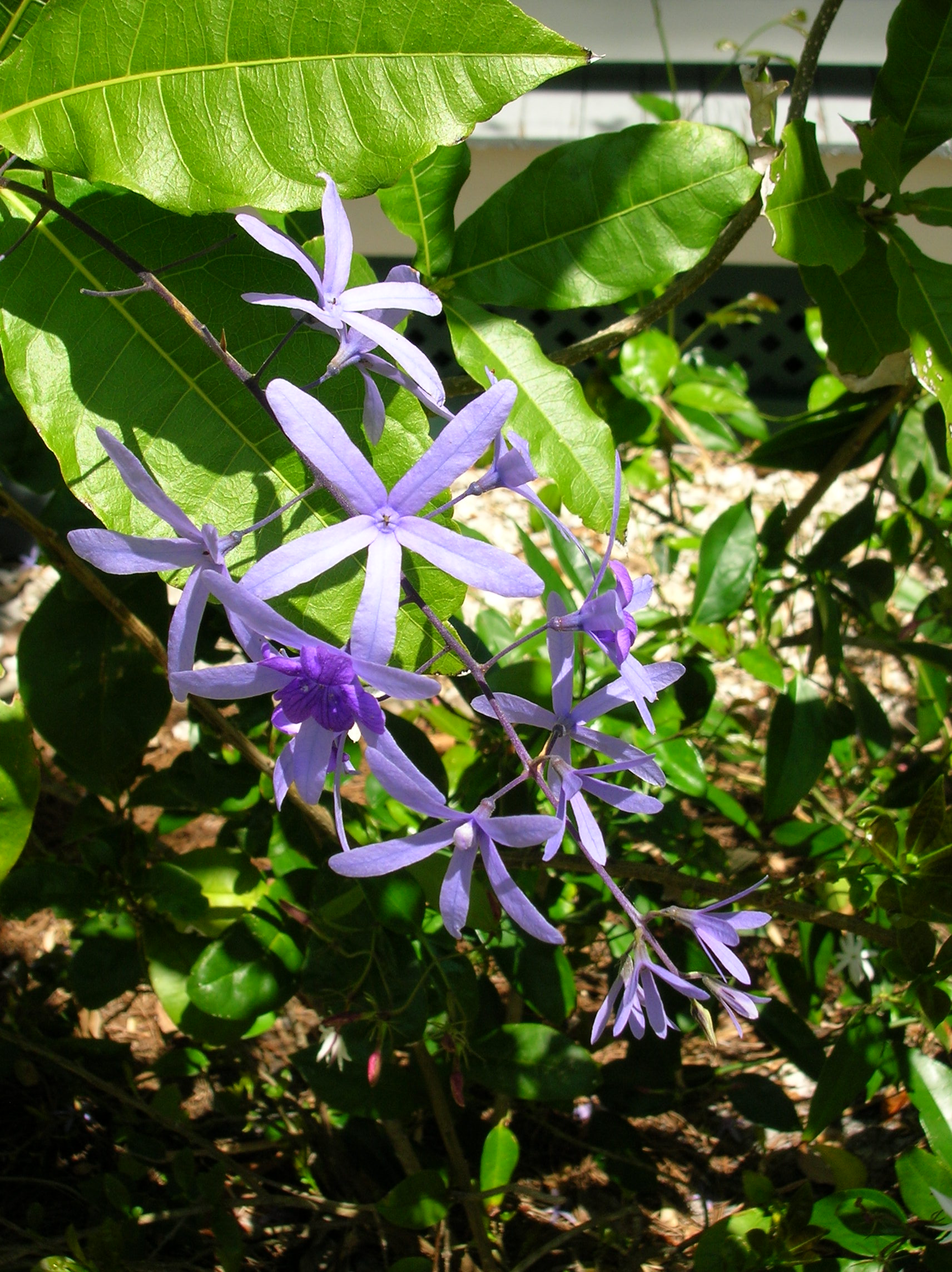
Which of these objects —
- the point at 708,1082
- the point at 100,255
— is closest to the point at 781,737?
the point at 708,1082

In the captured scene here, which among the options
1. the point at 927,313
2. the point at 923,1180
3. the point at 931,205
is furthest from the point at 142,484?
the point at 923,1180

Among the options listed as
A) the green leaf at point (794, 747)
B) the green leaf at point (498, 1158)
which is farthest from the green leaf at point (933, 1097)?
the green leaf at point (498, 1158)

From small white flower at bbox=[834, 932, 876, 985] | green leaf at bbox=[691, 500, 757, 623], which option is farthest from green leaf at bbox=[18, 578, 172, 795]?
small white flower at bbox=[834, 932, 876, 985]

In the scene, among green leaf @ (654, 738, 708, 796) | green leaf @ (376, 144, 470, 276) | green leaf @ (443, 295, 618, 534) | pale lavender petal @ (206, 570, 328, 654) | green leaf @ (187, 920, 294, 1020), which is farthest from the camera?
green leaf @ (654, 738, 708, 796)

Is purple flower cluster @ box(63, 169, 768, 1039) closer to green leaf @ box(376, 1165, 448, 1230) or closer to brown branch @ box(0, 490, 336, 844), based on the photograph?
brown branch @ box(0, 490, 336, 844)

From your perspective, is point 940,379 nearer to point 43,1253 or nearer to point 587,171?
point 587,171

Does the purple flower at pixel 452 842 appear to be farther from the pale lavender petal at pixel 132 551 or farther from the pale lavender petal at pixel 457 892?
the pale lavender petal at pixel 132 551
